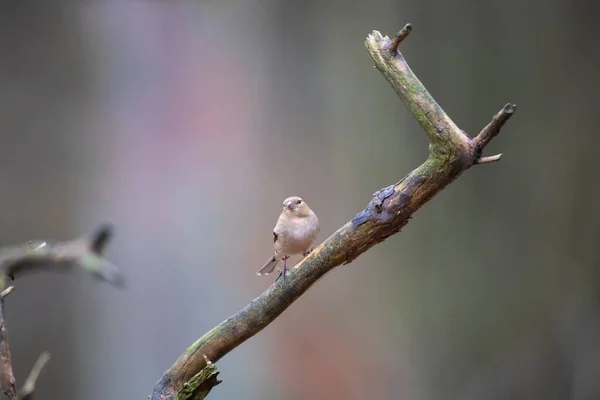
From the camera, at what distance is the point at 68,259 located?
633mm

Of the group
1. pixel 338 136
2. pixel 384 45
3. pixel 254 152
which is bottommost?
pixel 384 45

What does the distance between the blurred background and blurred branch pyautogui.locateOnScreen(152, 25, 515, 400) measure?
1104mm

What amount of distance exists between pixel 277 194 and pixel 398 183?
4.20 ft

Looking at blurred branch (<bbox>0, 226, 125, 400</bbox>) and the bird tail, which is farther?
the bird tail

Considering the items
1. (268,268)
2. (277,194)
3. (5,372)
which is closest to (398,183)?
(268,268)

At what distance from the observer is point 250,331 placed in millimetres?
1383

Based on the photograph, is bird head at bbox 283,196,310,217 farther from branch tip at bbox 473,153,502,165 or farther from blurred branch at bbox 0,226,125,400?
blurred branch at bbox 0,226,125,400

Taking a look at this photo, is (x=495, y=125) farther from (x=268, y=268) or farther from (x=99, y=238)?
(x=268, y=268)

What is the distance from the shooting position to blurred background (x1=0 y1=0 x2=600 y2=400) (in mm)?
2338

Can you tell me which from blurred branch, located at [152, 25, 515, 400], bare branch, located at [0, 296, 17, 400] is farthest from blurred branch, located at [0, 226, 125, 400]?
blurred branch, located at [152, 25, 515, 400]

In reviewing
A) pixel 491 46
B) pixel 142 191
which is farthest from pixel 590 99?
pixel 142 191

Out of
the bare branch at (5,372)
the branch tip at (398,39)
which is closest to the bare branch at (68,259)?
the bare branch at (5,372)

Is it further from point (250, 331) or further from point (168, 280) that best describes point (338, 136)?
point (250, 331)

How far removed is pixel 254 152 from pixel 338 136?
16.6 inches
